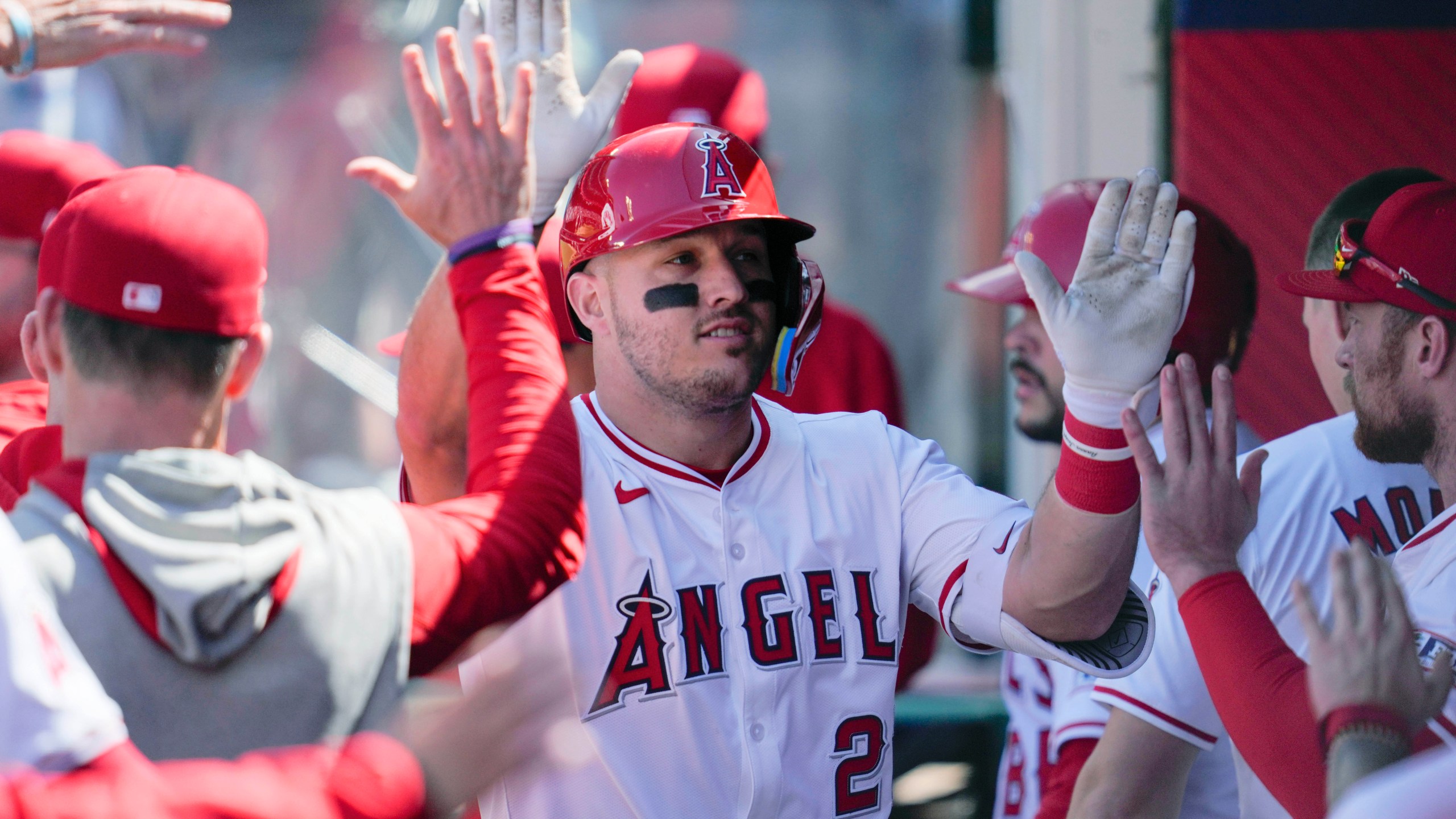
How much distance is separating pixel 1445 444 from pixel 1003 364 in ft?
9.37

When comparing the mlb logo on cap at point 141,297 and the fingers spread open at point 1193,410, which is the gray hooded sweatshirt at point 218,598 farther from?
the fingers spread open at point 1193,410

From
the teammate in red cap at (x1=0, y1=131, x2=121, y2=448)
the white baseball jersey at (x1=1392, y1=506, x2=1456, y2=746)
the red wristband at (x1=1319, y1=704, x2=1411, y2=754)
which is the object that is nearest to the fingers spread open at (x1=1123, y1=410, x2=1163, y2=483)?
the white baseball jersey at (x1=1392, y1=506, x2=1456, y2=746)

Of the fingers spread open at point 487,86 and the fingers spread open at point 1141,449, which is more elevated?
the fingers spread open at point 487,86

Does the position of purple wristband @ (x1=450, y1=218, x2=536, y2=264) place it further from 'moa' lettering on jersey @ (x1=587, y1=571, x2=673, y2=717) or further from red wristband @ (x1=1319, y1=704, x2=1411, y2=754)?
red wristband @ (x1=1319, y1=704, x2=1411, y2=754)

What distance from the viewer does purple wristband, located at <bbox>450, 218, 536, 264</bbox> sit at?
1744mm

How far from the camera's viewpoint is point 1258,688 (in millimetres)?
1885

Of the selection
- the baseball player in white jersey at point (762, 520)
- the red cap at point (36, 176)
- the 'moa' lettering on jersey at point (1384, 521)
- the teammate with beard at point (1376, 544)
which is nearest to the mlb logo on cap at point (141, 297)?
the baseball player in white jersey at point (762, 520)

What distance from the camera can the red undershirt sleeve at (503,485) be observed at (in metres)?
1.60

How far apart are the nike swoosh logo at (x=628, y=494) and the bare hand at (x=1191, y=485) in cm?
77

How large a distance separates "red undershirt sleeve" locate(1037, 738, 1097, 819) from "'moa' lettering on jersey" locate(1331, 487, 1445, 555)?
631mm

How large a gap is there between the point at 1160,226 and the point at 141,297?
1454mm

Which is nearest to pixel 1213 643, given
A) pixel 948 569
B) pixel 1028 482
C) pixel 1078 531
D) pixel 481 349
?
pixel 1078 531

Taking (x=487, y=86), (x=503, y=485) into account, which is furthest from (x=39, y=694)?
(x=487, y=86)

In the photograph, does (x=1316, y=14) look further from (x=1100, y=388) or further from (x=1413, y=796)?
(x=1413, y=796)
